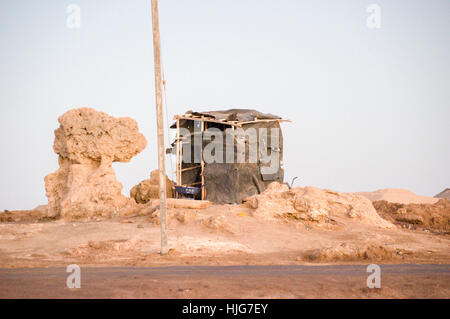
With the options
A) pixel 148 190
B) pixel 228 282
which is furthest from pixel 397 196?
pixel 228 282

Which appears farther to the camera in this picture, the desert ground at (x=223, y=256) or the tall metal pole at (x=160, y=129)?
the tall metal pole at (x=160, y=129)

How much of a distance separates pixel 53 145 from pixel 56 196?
2.32m

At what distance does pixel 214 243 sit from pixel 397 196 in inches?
1188

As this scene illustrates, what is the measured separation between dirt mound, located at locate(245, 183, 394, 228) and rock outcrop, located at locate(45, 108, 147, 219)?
5.77 meters

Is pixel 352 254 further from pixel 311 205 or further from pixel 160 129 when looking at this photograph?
pixel 160 129

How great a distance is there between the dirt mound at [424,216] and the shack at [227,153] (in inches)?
240

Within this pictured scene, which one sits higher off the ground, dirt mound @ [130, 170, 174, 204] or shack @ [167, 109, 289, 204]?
shack @ [167, 109, 289, 204]

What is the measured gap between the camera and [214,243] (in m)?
11.3

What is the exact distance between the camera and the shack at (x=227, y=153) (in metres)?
19.4

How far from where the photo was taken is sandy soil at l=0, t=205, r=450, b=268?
9.55m

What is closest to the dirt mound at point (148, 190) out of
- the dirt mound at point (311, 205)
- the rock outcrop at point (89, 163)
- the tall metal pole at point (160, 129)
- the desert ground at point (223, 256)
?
the rock outcrop at point (89, 163)

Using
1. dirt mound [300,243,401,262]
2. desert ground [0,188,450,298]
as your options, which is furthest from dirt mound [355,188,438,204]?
dirt mound [300,243,401,262]

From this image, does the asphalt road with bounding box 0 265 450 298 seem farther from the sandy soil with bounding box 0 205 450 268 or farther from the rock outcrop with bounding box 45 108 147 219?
the rock outcrop with bounding box 45 108 147 219

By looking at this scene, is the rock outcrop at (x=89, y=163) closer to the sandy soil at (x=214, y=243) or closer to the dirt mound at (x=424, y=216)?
the sandy soil at (x=214, y=243)
